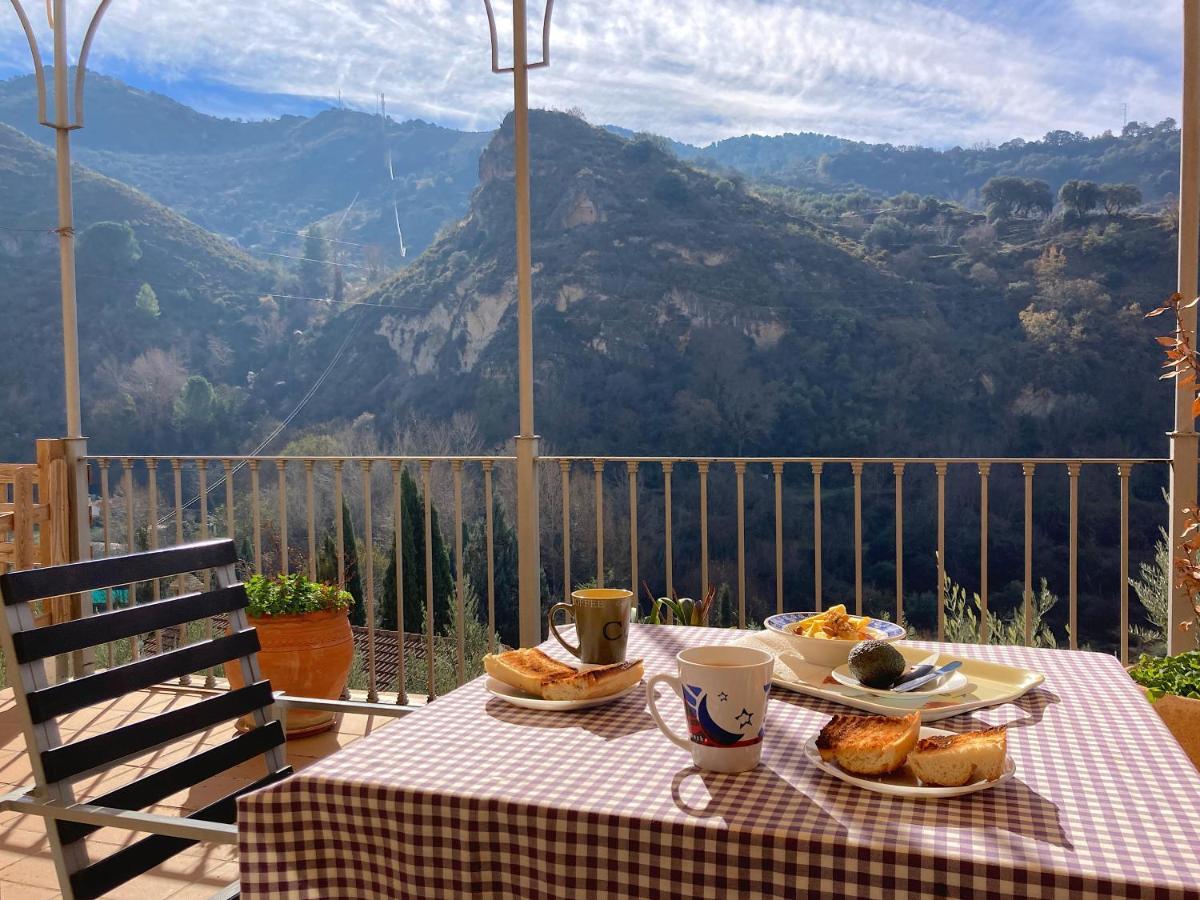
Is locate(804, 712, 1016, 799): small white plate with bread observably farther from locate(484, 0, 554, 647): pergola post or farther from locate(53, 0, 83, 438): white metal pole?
locate(53, 0, 83, 438): white metal pole

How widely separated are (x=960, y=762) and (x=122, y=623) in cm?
122

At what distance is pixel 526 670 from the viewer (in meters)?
1.17

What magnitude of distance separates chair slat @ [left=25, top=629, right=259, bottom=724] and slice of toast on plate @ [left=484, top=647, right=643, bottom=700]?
58cm

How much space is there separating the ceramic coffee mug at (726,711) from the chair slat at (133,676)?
2.85 ft

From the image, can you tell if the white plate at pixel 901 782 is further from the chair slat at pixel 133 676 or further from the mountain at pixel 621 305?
the mountain at pixel 621 305

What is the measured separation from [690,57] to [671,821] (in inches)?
992

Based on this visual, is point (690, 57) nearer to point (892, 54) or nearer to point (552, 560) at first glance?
point (892, 54)

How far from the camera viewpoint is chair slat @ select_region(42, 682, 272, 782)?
123cm

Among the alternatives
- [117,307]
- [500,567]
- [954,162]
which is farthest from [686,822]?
[954,162]

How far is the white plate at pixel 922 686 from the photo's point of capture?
3.56ft

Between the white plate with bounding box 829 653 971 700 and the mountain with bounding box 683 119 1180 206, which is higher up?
the mountain with bounding box 683 119 1180 206

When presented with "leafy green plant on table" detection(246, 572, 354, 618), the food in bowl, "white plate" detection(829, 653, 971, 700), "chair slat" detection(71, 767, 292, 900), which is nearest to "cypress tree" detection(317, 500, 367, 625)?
"leafy green plant on table" detection(246, 572, 354, 618)

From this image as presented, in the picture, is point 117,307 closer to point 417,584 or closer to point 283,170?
point 283,170

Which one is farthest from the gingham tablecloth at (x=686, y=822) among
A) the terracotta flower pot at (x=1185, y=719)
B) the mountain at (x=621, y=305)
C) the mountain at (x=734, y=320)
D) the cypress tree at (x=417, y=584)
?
the mountain at (x=621, y=305)
